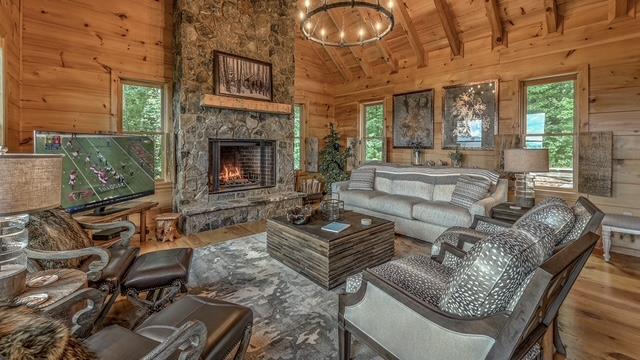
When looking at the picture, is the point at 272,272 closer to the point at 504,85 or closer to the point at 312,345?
the point at 312,345

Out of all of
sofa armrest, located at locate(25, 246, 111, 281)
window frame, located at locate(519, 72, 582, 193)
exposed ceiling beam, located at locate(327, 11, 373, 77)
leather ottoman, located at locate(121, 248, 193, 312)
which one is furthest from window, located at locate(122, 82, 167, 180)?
window frame, located at locate(519, 72, 582, 193)

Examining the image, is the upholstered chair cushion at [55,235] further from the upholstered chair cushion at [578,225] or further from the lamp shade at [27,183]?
the upholstered chair cushion at [578,225]

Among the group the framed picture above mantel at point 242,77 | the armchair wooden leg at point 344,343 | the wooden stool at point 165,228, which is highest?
the framed picture above mantel at point 242,77

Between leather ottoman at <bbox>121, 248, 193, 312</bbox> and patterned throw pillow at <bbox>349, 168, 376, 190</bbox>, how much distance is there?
3.42m

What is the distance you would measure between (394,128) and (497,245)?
18.0ft

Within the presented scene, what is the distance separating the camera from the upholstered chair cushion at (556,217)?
144 centimetres

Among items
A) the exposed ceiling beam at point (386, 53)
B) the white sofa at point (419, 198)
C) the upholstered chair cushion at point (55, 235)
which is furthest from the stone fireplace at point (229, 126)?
the upholstered chair cushion at point (55, 235)

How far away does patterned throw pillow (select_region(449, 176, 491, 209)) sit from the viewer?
152 inches

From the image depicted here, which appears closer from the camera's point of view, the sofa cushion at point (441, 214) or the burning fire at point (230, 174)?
the sofa cushion at point (441, 214)

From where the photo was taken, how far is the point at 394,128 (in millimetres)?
6383

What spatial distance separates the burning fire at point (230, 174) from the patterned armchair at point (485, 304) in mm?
3965

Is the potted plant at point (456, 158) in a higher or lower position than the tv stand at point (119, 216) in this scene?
higher

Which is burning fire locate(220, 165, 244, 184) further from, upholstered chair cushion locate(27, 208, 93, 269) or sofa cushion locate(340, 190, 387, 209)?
upholstered chair cushion locate(27, 208, 93, 269)

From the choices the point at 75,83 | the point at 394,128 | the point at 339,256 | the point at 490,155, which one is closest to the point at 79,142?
the point at 75,83
